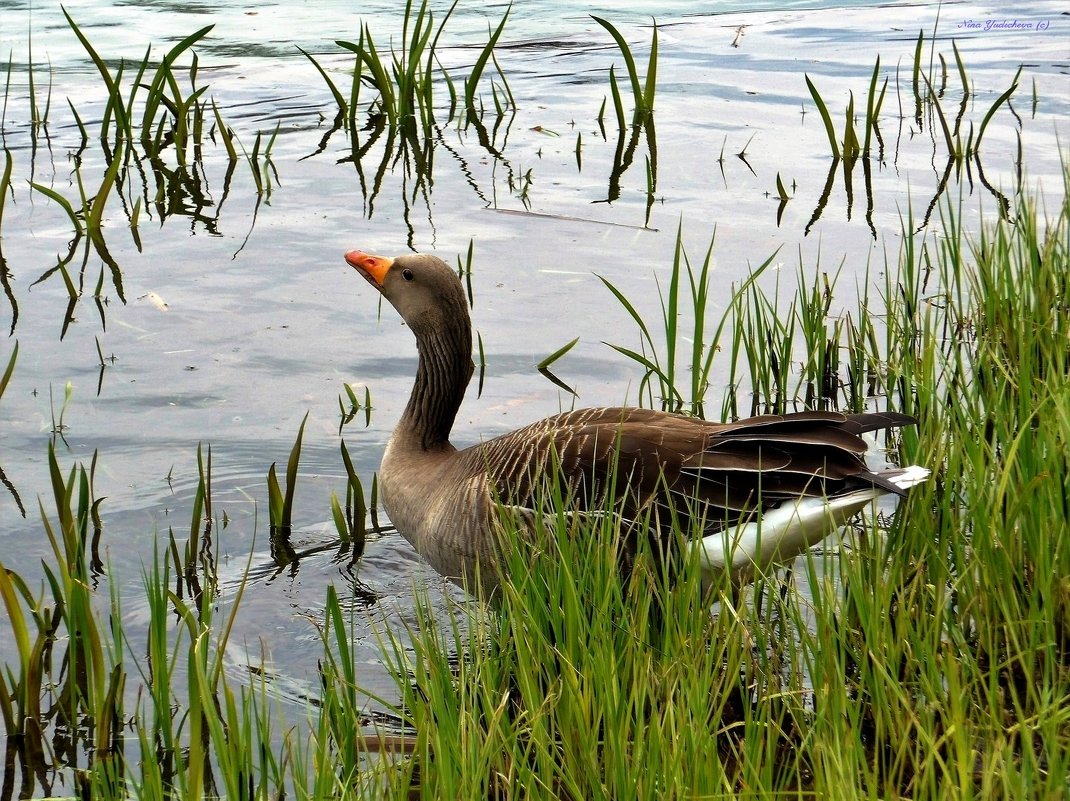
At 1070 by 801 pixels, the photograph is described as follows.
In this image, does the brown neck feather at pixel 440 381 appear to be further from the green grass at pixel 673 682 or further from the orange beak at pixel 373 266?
the green grass at pixel 673 682

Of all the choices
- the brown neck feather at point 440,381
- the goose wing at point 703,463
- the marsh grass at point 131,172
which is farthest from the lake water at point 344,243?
the goose wing at point 703,463

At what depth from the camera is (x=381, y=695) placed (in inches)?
159

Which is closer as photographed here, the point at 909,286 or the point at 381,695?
the point at 381,695

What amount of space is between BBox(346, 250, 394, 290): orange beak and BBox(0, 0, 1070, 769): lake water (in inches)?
31.5

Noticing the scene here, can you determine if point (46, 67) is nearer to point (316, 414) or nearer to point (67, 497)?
point (316, 414)

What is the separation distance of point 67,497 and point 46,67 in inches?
364

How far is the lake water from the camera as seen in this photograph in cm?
519

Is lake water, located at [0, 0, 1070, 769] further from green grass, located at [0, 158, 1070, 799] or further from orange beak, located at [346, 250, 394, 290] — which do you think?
orange beak, located at [346, 250, 394, 290]

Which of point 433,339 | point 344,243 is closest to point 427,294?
point 433,339

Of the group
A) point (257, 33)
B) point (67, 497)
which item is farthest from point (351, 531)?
point (257, 33)

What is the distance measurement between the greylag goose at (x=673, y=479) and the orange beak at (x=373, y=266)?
2.70 feet

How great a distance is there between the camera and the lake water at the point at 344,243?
5.19 metres

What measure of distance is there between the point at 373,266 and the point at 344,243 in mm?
2391

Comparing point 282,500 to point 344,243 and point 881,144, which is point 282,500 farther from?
point 881,144
